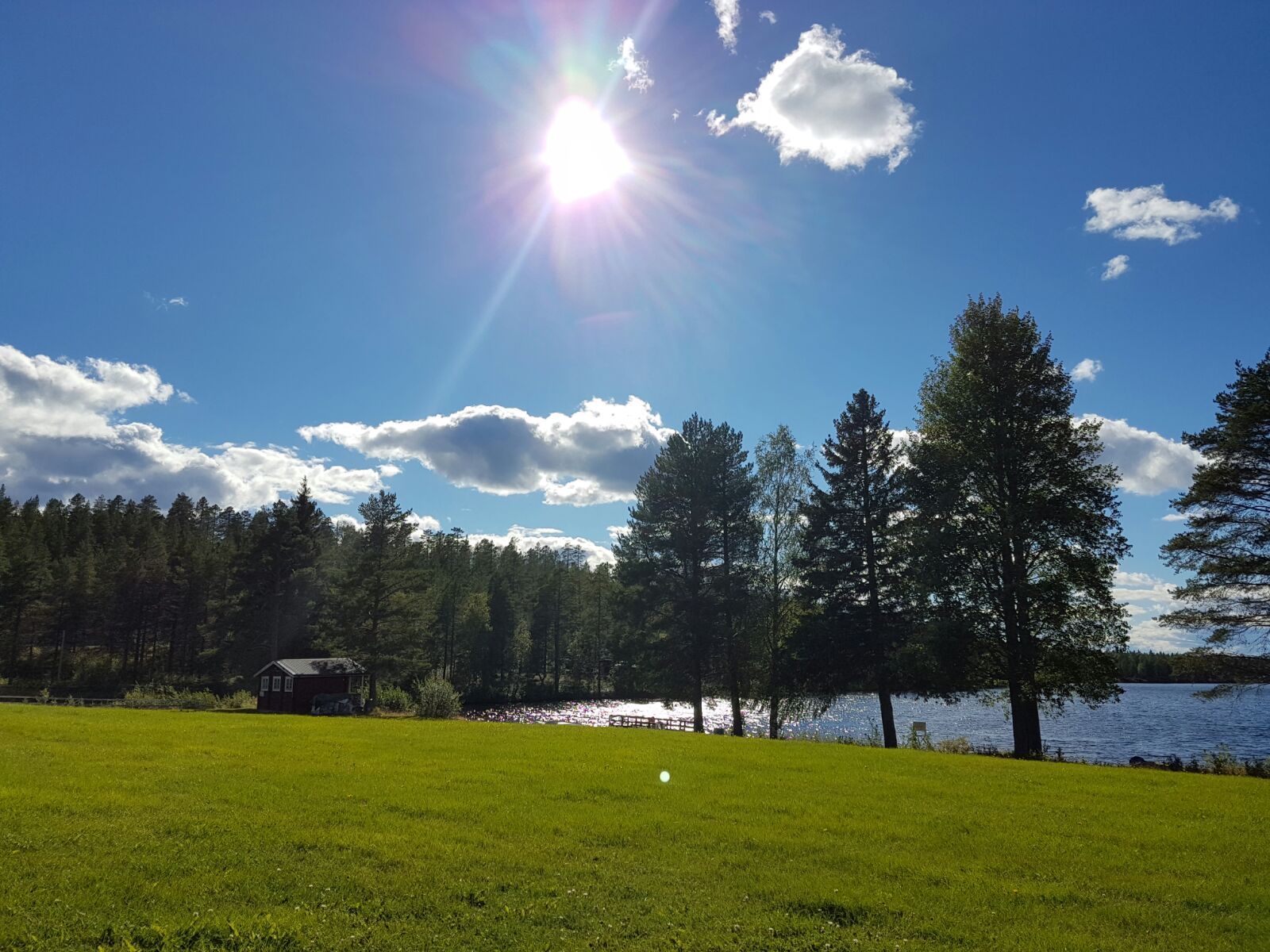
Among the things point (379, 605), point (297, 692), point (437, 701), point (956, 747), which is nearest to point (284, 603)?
point (379, 605)

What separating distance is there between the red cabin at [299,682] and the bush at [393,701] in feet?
8.11

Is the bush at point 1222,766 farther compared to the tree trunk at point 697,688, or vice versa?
the tree trunk at point 697,688

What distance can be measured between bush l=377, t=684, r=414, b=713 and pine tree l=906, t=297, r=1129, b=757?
1475 inches

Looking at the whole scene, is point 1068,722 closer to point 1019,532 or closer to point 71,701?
point 1019,532

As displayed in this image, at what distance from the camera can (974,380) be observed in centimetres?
2870

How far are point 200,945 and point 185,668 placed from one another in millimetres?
93192

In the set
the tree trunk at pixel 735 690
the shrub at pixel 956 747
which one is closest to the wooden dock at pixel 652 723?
the tree trunk at pixel 735 690

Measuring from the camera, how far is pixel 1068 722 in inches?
2180

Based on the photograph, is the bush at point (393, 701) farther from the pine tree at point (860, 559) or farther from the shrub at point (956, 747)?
the shrub at point (956, 747)

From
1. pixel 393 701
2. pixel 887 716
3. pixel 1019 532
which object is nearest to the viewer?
pixel 1019 532

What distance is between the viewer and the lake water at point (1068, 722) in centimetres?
3953

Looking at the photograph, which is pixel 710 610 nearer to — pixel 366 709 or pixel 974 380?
pixel 974 380

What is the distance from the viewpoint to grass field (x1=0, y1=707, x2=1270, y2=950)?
24.9ft

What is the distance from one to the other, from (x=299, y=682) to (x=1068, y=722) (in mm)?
56857
